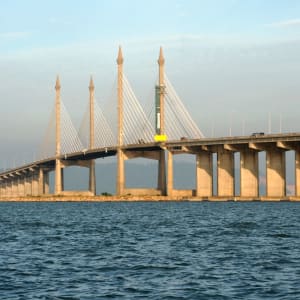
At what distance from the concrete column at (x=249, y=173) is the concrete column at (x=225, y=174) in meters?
3.25

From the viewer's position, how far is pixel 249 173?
133375 millimetres

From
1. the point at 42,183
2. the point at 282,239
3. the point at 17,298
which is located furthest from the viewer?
the point at 42,183

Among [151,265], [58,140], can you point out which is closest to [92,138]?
[58,140]

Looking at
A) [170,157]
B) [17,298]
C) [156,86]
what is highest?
[156,86]

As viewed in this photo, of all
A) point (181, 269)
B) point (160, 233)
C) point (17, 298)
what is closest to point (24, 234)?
point (160, 233)

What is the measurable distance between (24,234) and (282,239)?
15392 millimetres

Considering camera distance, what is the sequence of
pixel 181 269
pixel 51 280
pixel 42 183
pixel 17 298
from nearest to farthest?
1. pixel 17 298
2. pixel 51 280
3. pixel 181 269
4. pixel 42 183

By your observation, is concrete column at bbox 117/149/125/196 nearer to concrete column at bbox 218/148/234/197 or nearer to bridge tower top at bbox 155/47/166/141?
bridge tower top at bbox 155/47/166/141

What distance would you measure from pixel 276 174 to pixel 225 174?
36.8 feet

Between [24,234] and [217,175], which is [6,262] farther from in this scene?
[217,175]

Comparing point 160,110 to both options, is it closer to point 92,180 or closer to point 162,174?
point 162,174

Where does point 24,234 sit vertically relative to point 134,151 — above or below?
below

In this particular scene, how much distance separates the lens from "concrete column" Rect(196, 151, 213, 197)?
140250 mm

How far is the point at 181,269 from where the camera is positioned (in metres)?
31.8
